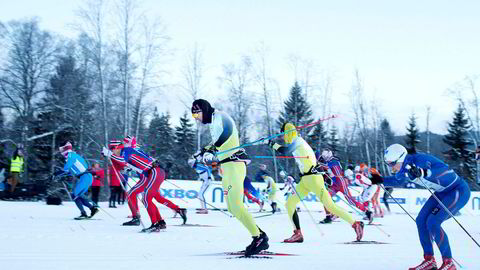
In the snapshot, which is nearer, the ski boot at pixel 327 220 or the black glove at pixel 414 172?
the black glove at pixel 414 172

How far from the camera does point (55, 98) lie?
32719 millimetres

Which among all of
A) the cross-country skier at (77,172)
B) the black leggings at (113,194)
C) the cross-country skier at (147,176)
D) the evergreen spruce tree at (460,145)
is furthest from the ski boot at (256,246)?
the evergreen spruce tree at (460,145)

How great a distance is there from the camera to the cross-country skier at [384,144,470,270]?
18.3 feet

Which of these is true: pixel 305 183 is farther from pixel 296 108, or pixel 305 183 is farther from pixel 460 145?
pixel 460 145

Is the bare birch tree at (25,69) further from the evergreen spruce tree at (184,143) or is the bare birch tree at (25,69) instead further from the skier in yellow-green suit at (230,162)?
the skier in yellow-green suit at (230,162)

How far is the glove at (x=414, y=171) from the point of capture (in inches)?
221

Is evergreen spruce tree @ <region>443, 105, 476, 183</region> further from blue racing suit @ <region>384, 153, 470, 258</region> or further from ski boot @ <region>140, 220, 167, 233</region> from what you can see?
blue racing suit @ <region>384, 153, 470, 258</region>

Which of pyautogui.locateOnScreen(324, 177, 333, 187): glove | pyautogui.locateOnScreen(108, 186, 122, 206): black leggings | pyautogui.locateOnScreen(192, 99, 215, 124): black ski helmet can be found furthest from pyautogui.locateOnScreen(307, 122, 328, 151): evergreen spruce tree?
pyautogui.locateOnScreen(192, 99, 215, 124): black ski helmet

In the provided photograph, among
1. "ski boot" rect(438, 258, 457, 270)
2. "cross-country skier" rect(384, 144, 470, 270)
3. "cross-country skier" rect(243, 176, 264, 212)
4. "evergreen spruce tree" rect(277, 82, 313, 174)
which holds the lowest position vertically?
"cross-country skier" rect(243, 176, 264, 212)

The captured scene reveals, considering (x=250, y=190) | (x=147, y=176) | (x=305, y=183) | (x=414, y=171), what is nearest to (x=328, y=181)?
(x=250, y=190)

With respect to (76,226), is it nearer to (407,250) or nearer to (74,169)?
(74,169)

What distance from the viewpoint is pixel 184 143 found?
166ft

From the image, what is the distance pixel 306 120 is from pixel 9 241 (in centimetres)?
3689

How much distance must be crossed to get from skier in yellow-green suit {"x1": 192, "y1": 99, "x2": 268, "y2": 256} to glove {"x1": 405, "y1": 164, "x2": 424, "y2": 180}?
1.86 metres
